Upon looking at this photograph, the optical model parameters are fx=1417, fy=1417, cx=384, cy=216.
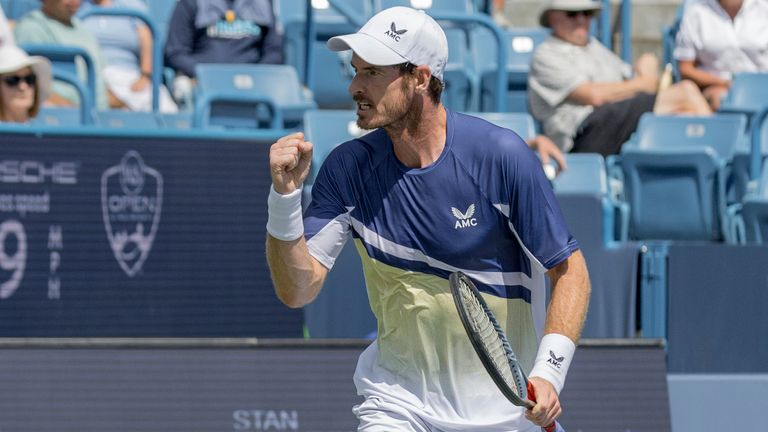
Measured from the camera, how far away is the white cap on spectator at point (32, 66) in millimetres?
6918

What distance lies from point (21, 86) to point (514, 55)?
165 inches

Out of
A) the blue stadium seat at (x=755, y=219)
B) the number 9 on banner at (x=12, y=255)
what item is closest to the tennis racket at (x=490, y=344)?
the number 9 on banner at (x=12, y=255)

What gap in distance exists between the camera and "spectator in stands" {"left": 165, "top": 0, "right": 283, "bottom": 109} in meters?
9.05

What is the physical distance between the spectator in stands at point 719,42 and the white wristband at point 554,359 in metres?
6.15

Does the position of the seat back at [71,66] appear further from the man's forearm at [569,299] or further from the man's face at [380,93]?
the man's forearm at [569,299]

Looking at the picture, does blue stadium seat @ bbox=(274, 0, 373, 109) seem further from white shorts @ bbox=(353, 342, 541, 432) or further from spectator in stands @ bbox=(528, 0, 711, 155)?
white shorts @ bbox=(353, 342, 541, 432)

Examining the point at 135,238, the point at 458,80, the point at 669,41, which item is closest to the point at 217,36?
the point at 458,80

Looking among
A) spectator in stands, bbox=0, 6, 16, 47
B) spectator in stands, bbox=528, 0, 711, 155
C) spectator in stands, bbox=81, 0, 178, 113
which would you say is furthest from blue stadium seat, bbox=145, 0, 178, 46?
spectator in stands, bbox=528, 0, 711, 155

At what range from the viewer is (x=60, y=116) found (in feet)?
25.3

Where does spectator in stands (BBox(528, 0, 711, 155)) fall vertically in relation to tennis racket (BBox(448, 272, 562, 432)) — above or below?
below

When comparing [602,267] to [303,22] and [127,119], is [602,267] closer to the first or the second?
[127,119]

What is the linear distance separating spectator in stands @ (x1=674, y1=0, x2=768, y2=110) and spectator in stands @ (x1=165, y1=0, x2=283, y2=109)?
9.12ft

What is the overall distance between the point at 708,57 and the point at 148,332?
5.03 meters

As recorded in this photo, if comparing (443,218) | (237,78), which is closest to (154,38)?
(237,78)
